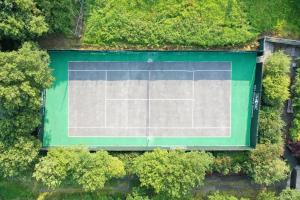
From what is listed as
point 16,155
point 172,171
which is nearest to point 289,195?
point 172,171

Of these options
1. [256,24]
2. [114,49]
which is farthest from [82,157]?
[256,24]

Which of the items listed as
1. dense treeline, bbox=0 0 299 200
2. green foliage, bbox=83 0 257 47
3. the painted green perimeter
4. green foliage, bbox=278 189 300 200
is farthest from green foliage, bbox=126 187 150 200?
green foliage, bbox=83 0 257 47

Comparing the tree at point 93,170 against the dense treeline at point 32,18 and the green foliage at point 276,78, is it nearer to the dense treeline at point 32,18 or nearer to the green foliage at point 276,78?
the dense treeline at point 32,18

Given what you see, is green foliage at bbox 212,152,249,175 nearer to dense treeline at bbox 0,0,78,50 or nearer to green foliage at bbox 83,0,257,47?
green foliage at bbox 83,0,257,47

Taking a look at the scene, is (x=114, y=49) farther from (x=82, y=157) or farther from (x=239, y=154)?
(x=239, y=154)

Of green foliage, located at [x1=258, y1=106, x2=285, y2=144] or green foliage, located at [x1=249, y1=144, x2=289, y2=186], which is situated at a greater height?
green foliage, located at [x1=258, y1=106, x2=285, y2=144]

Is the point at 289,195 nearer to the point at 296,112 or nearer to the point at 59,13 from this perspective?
the point at 296,112
